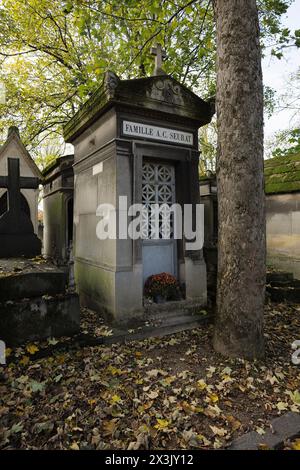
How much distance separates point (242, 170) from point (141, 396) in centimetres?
291

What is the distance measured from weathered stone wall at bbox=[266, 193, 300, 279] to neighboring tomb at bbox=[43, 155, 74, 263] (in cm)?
589

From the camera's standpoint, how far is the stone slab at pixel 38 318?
147 inches

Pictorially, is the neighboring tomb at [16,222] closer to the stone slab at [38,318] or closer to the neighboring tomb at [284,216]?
the stone slab at [38,318]

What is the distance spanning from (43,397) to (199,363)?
1.93 m

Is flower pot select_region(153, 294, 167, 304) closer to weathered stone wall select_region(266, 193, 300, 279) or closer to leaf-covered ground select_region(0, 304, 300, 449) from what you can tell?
leaf-covered ground select_region(0, 304, 300, 449)

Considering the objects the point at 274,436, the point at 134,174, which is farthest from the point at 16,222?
the point at 274,436

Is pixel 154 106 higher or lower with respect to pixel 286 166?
higher

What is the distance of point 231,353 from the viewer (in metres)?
3.80

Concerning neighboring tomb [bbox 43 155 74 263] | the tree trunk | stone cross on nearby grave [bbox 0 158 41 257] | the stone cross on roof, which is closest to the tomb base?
stone cross on nearby grave [bbox 0 158 41 257]

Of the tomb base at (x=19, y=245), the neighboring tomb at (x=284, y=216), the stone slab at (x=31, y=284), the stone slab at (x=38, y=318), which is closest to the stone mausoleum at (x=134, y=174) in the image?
the stone slab at (x=38, y=318)

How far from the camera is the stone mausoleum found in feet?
15.4

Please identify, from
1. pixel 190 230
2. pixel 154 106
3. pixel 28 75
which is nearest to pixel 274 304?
pixel 190 230

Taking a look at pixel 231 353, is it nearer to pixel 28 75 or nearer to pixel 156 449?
pixel 156 449

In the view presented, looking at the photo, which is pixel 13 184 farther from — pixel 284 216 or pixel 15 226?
pixel 284 216
